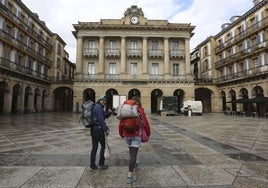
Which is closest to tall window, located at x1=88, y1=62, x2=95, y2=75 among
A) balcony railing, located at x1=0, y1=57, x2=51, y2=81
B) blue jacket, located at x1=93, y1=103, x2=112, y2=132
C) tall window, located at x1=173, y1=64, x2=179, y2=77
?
balcony railing, located at x1=0, y1=57, x2=51, y2=81

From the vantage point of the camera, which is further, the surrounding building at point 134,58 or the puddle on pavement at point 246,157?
the surrounding building at point 134,58

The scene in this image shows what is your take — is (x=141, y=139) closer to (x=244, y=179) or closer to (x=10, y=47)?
(x=244, y=179)

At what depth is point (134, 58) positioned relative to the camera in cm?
3284

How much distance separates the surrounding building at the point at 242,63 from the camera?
2441cm

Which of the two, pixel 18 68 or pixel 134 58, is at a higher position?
pixel 134 58

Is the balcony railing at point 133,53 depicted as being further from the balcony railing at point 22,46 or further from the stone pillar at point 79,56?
the balcony railing at point 22,46

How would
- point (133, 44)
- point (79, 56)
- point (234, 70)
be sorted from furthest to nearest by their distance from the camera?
point (133, 44), point (79, 56), point (234, 70)

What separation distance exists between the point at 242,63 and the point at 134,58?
58.0ft

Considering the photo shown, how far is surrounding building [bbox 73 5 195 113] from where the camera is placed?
30.3m

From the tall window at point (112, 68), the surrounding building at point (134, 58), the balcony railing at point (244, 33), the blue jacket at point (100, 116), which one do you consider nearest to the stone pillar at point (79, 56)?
the surrounding building at point (134, 58)

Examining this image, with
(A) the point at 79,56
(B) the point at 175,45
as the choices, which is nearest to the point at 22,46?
(A) the point at 79,56

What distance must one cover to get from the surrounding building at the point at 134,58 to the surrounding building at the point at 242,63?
20.8 ft

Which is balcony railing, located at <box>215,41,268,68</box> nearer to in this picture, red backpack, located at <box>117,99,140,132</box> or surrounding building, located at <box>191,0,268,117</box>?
surrounding building, located at <box>191,0,268,117</box>

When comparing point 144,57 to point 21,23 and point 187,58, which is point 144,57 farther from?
point 21,23
